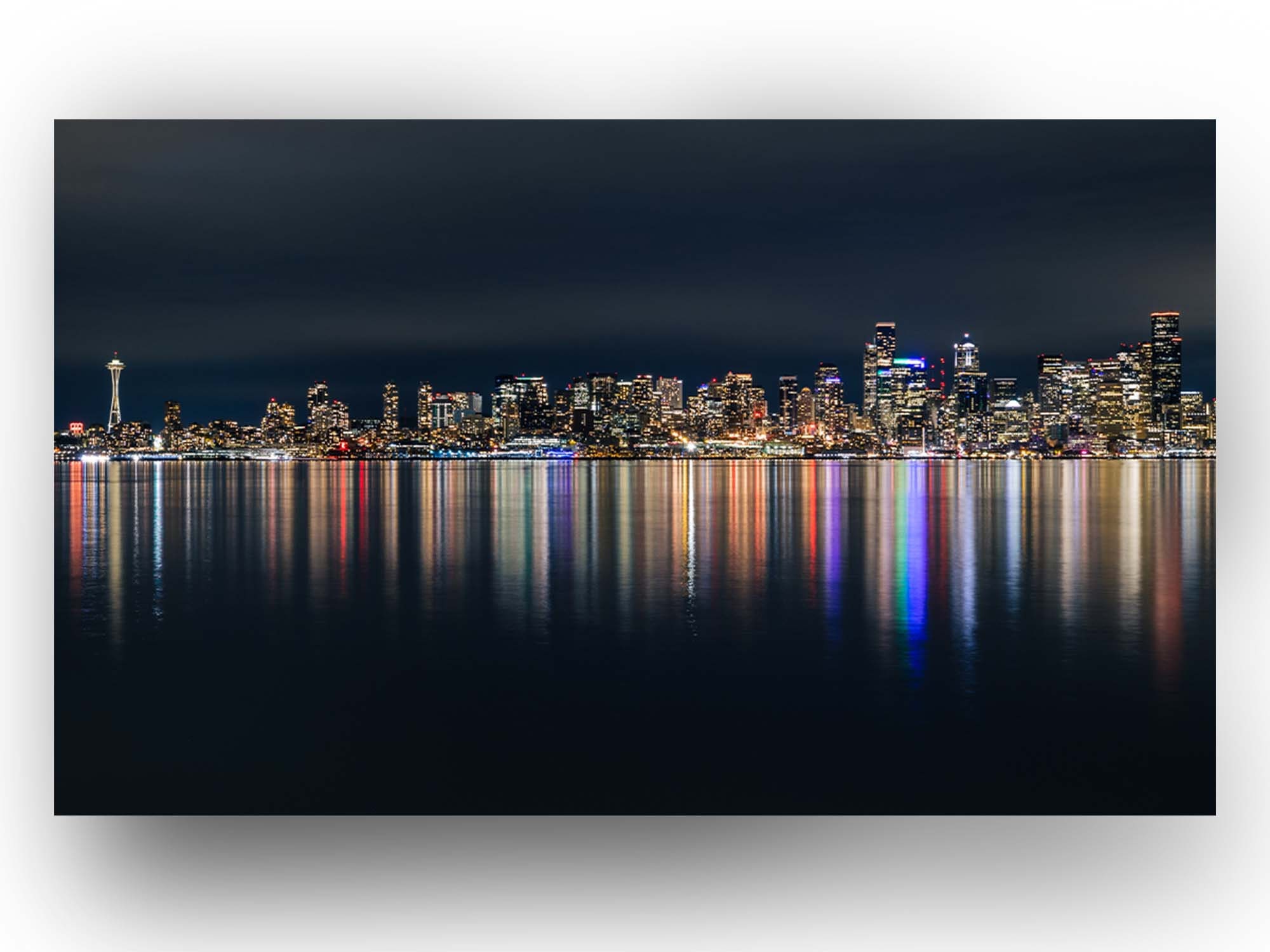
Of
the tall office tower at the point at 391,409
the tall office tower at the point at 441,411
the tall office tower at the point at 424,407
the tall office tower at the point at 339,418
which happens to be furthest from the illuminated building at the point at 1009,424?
the tall office tower at the point at 339,418

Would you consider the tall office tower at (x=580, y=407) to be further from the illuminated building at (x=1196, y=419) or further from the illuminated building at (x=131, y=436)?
the illuminated building at (x=1196, y=419)

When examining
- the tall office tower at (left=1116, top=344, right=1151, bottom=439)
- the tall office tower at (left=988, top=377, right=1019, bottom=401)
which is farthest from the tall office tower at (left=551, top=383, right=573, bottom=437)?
the tall office tower at (left=1116, top=344, right=1151, bottom=439)

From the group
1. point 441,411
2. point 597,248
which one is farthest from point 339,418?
point 597,248

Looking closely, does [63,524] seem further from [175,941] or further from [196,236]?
[175,941]

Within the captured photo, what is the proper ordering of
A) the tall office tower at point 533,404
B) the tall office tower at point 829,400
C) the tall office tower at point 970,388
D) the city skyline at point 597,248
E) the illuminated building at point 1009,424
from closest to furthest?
the city skyline at point 597,248 → the tall office tower at point 970,388 → the tall office tower at point 829,400 → the tall office tower at point 533,404 → the illuminated building at point 1009,424

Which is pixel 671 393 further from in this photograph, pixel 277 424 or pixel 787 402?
pixel 277 424
